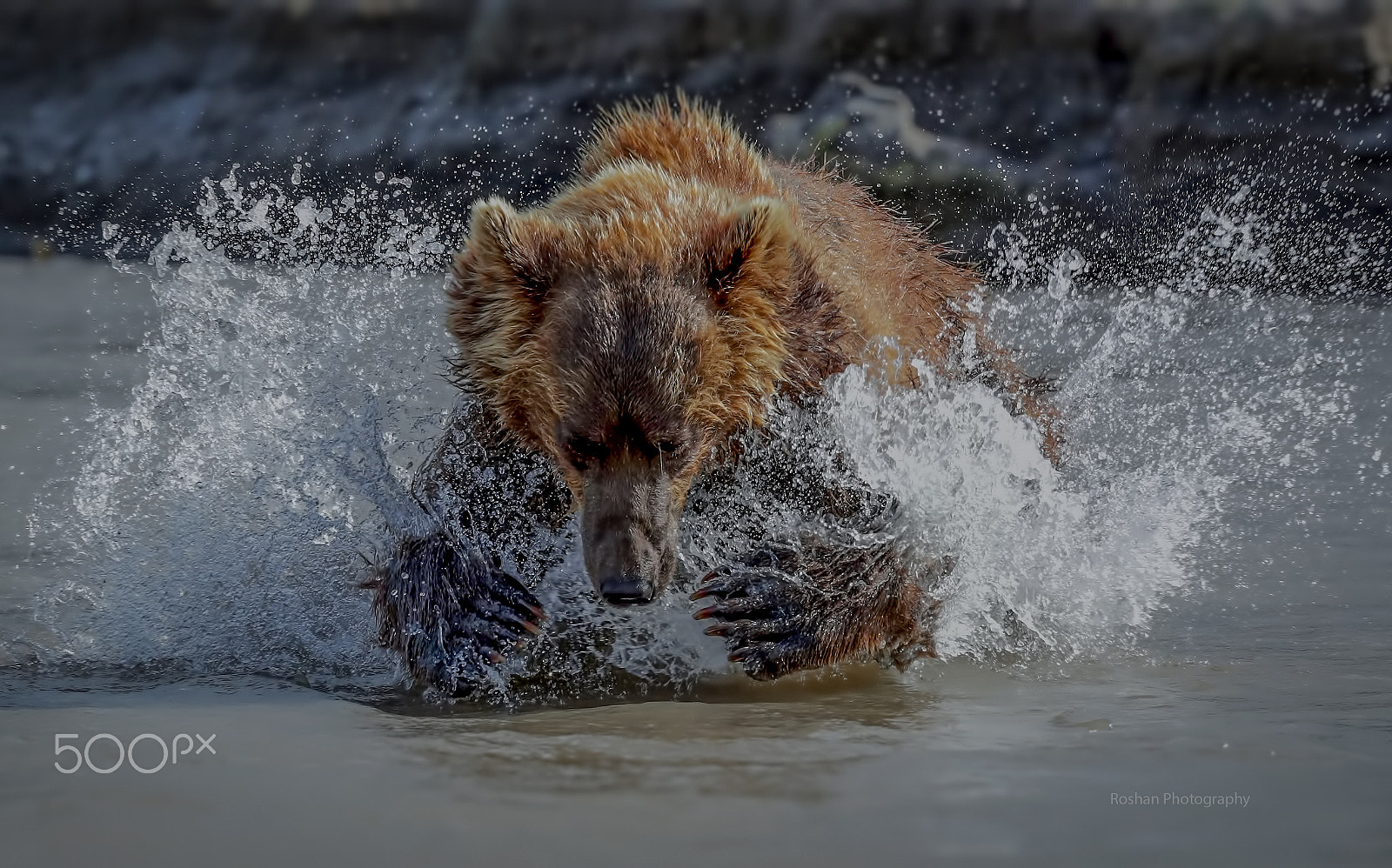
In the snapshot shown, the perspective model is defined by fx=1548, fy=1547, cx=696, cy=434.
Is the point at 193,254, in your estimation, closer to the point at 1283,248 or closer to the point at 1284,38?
the point at 1283,248

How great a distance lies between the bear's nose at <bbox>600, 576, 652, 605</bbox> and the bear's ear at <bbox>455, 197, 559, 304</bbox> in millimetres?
914

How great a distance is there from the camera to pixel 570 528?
495 cm

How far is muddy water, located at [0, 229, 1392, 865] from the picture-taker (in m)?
3.11

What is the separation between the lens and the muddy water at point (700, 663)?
311 cm

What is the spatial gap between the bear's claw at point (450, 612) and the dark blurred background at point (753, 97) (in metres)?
8.69

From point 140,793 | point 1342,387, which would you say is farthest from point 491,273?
point 1342,387

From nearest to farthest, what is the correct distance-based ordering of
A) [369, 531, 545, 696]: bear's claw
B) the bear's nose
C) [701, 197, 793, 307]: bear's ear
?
the bear's nose, [701, 197, 793, 307]: bear's ear, [369, 531, 545, 696]: bear's claw

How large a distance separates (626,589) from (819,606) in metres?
0.74

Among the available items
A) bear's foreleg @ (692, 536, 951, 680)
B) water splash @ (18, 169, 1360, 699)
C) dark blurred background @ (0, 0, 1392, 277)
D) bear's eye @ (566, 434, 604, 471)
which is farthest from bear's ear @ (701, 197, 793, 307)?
dark blurred background @ (0, 0, 1392, 277)

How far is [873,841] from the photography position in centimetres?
300

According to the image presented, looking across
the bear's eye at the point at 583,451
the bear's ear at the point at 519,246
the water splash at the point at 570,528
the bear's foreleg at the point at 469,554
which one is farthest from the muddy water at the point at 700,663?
the bear's ear at the point at 519,246

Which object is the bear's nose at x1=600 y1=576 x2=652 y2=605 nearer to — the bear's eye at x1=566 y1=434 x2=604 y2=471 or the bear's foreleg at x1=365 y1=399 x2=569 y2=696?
the bear's eye at x1=566 y1=434 x2=604 y2=471

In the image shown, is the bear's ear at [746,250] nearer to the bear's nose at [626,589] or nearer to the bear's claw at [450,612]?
the bear's nose at [626,589]

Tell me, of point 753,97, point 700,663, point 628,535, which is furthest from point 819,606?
point 753,97
